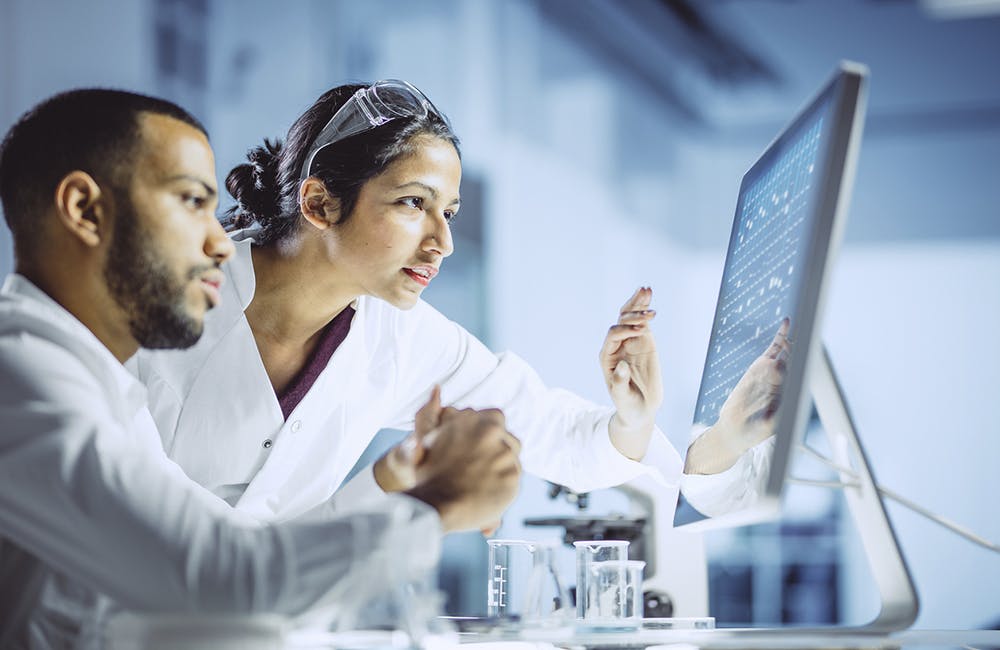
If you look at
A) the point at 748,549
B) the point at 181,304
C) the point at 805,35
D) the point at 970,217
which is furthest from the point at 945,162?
the point at 181,304

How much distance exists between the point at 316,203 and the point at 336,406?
35cm

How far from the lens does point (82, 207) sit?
3.40ft

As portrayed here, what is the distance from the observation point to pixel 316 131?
1848 mm

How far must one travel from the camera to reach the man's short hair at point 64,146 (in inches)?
41.5

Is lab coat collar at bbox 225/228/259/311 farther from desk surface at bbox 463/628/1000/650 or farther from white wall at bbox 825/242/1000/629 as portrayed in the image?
white wall at bbox 825/242/1000/629

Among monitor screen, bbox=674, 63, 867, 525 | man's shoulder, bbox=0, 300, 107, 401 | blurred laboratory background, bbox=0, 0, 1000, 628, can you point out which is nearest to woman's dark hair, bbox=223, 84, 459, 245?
monitor screen, bbox=674, 63, 867, 525

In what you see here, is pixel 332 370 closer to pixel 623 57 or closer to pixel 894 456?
pixel 623 57

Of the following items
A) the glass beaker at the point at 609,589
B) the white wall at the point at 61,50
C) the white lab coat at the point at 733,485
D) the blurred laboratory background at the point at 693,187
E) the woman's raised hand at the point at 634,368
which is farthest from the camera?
the blurred laboratory background at the point at 693,187

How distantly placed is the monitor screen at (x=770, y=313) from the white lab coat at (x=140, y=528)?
360 millimetres

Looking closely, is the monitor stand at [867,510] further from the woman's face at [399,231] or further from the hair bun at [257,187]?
the hair bun at [257,187]

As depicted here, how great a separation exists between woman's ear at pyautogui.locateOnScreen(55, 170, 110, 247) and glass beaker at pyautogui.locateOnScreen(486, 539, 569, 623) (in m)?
0.56

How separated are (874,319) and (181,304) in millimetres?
5892

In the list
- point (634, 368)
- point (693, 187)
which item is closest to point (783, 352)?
point (634, 368)

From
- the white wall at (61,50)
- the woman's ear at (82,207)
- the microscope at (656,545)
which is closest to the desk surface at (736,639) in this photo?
the woman's ear at (82,207)
